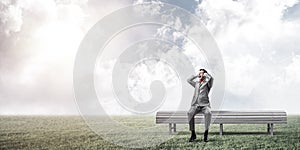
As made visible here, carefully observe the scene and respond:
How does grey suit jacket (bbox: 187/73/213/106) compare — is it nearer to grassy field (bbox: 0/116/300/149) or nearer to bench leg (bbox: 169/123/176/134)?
grassy field (bbox: 0/116/300/149)

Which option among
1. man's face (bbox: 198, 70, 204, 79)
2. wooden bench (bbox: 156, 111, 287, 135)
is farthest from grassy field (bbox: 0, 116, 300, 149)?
man's face (bbox: 198, 70, 204, 79)

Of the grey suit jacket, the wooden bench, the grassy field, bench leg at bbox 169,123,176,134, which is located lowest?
the grassy field

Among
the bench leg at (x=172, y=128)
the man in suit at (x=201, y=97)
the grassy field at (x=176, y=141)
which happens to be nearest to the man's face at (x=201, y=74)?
the man in suit at (x=201, y=97)

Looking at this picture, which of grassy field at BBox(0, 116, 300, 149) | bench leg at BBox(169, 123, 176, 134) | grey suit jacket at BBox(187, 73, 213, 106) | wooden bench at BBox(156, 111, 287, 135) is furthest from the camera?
bench leg at BBox(169, 123, 176, 134)

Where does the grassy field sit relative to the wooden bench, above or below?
below

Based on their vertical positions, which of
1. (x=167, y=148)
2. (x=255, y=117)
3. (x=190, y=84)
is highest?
(x=190, y=84)

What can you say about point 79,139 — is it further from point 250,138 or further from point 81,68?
point 250,138

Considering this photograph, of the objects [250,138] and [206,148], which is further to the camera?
[250,138]

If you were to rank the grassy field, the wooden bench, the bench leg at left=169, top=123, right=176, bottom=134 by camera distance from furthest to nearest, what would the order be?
the bench leg at left=169, top=123, right=176, bottom=134, the wooden bench, the grassy field

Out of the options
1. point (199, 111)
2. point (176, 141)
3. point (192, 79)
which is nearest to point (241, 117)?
point (199, 111)

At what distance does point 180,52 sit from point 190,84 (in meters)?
1.50

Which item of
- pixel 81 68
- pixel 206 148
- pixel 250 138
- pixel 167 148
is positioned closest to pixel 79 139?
pixel 81 68

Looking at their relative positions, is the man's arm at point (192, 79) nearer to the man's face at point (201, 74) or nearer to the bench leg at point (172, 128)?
the man's face at point (201, 74)

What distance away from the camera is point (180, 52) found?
12367 mm
